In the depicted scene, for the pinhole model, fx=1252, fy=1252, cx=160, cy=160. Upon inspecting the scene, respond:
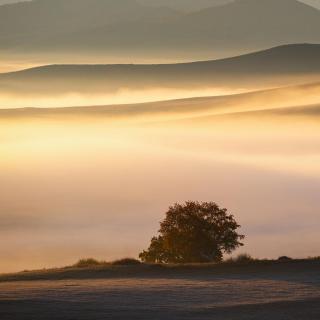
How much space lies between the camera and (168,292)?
4516 cm

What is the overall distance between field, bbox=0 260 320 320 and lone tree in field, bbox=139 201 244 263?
7229mm

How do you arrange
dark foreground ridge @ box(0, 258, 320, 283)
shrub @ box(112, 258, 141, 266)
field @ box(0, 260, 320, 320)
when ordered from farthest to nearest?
shrub @ box(112, 258, 141, 266) < dark foreground ridge @ box(0, 258, 320, 283) < field @ box(0, 260, 320, 320)

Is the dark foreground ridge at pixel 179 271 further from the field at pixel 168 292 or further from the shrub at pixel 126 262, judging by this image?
the shrub at pixel 126 262

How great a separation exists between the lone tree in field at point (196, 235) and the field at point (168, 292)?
23.7ft

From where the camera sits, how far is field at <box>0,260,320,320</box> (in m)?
39.3

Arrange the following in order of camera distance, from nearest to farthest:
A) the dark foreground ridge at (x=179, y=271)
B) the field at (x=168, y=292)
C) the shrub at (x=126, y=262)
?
the field at (x=168, y=292) < the dark foreground ridge at (x=179, y=271) < the shrub at (x=126, y=262)

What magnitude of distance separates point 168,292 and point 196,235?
1626 cm

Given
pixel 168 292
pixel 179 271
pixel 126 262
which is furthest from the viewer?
pixel 126 262

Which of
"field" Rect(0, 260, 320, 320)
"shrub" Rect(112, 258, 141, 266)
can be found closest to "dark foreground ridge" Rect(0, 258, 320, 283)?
"field" Rect(0, 260, 320, 320)

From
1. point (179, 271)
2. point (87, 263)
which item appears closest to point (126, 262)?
point (87, 263)

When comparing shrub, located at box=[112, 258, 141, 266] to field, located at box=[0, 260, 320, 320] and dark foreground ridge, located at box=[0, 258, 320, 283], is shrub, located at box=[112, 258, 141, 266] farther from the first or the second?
field, located at box=[0, 260, 320, 320]

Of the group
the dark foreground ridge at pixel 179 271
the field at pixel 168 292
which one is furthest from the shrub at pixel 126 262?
the field at pixel 168 292

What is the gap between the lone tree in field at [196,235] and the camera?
61.5m

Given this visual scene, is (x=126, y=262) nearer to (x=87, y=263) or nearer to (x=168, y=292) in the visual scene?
(x=87, y=263)
